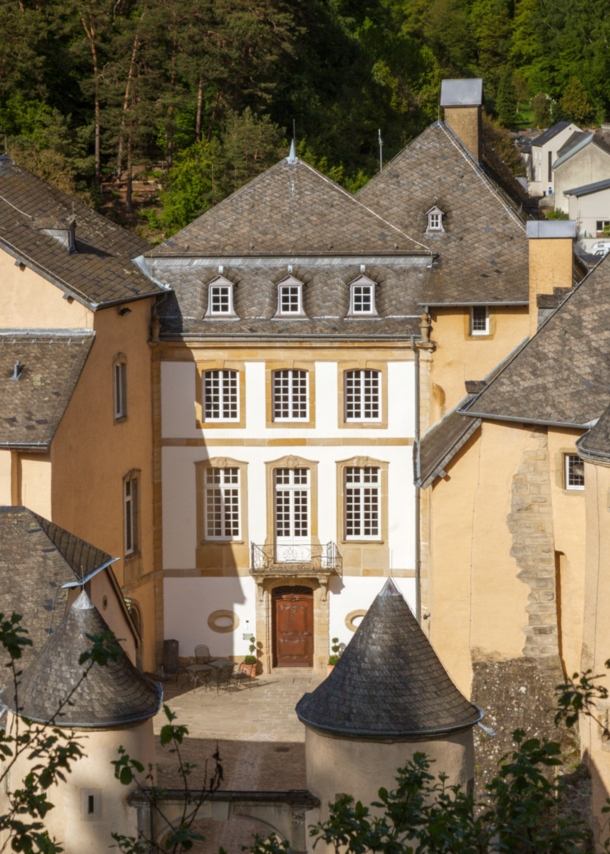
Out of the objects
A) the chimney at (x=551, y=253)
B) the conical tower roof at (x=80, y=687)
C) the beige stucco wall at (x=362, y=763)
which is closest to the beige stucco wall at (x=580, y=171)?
Result: the chimney at (x=551, y=253)

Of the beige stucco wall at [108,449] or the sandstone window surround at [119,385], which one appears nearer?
the beige stucco wall at [108,449]

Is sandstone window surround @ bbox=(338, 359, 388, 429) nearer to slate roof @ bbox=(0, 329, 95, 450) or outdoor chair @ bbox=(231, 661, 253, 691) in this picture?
outdoor chair @ bbox=(231, 661, 253, 691)

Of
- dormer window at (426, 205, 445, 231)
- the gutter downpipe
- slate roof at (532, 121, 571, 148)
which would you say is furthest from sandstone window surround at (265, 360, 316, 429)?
slate roof at (532, 121, 571, 148)

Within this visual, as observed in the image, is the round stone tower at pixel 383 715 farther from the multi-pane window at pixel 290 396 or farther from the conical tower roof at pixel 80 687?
the multi-pane window at pixel 290 396

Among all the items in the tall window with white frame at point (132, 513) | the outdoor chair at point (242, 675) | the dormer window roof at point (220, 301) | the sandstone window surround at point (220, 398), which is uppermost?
the dormer window roof at point (220, 301)

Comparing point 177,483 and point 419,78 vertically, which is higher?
point 419,78

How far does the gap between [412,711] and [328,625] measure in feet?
70.8

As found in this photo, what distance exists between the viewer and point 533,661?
37.2m

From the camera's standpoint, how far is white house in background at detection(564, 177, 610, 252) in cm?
10062

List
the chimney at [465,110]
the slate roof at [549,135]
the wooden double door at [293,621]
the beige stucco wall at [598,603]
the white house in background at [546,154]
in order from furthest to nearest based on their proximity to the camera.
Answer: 1. the white house in background at [546,154]
2. the slate roof at [549,135]
3. the chimney at [465,110]
4. the wooden double door at [293,621]
5. the beige stucco wall at [598,603]

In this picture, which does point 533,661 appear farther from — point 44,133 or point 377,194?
point 44,133

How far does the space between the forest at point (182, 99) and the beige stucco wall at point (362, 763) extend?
128 ft

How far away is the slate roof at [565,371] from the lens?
35.9m

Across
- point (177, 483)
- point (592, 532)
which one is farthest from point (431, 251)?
point (592, 532)
